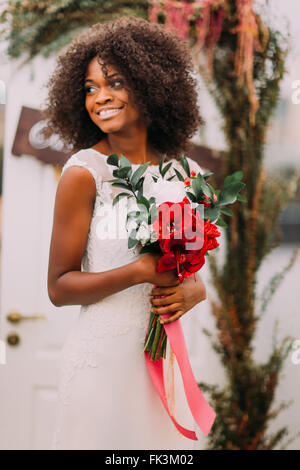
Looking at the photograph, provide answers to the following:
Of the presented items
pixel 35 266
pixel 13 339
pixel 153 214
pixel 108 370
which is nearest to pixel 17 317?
pixel 13 339

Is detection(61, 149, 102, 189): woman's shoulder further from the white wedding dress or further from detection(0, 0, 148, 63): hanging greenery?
detection(0, 0, 148, 63): hanging greenery

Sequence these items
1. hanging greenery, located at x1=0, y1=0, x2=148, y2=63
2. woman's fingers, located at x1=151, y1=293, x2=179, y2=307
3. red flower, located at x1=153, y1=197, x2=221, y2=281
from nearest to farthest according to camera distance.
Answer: red flower, located at x1=153, y1=197, x2=221, y2=281 → woman's fingers, located at x1=151, y1=293, x2=179, y2=307 → hanging greenery, located at x1=0, y1=0, x2=148, y2=63

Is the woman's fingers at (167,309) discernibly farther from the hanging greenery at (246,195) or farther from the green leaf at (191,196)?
the hanging greenery at (246,195)

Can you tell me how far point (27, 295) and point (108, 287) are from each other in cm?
90

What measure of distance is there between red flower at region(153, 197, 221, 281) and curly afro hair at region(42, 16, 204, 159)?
343 millimetres

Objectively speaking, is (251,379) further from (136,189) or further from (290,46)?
(290,46)

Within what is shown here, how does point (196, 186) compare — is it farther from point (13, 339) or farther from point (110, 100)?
point (13, 339)

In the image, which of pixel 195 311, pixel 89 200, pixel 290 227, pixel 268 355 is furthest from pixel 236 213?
pixel 89 200

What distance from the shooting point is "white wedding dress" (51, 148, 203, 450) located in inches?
37.1

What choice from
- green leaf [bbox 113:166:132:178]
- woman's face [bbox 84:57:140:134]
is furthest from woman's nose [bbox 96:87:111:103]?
green leaf [bbox 113:166:132:178]

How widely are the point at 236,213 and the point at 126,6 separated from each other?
33.3 inches

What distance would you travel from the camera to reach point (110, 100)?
1.00m

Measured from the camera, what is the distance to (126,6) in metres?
1.63

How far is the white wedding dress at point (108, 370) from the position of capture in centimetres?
94
